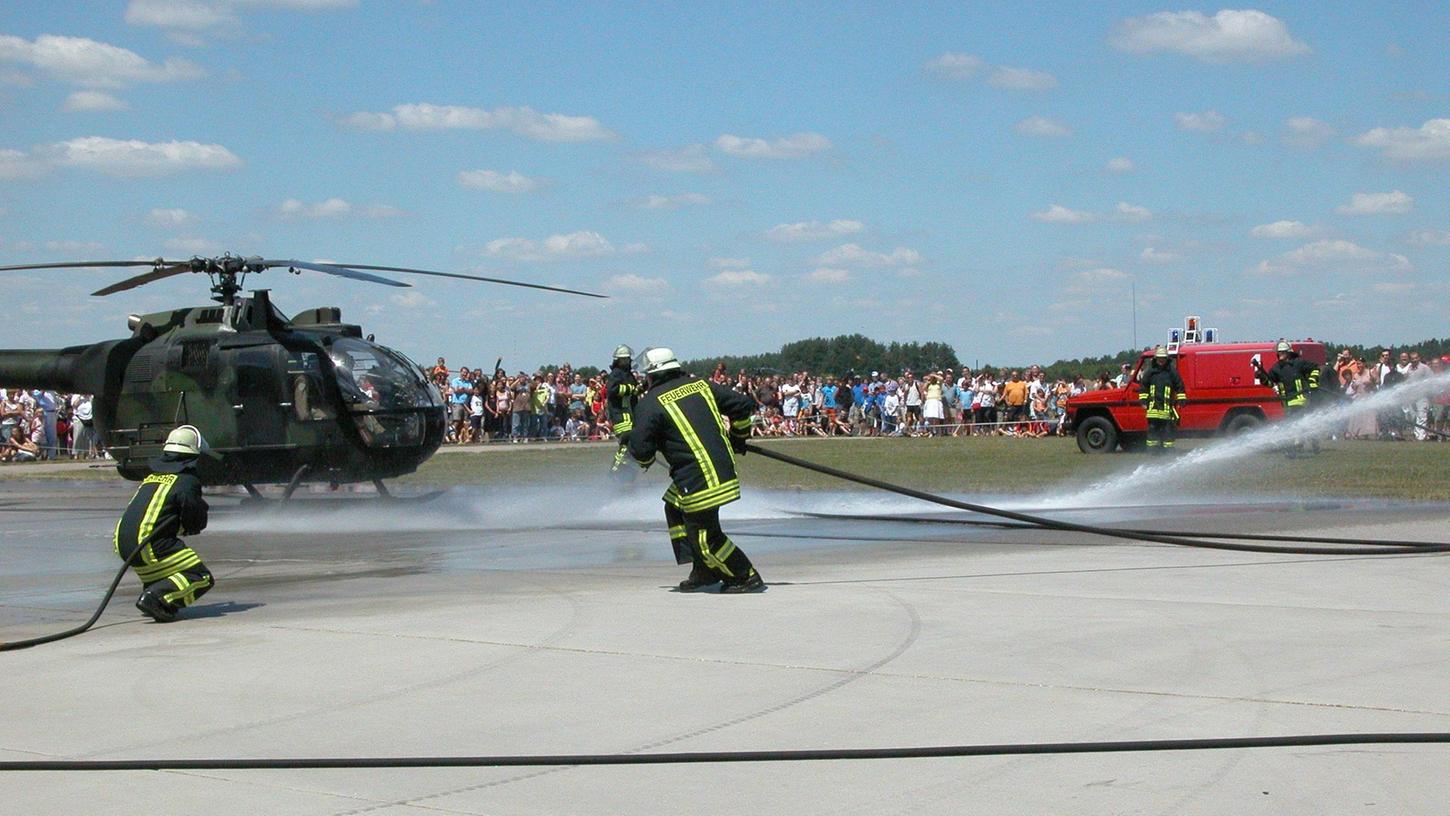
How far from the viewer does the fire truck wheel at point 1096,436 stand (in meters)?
28.2

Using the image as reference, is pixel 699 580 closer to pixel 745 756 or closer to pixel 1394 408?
pixel 745 756

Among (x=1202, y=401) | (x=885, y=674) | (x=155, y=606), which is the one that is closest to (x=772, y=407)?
(x=1202, y=401)

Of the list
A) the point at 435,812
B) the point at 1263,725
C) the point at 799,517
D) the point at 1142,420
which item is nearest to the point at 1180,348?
the point at 1142,420

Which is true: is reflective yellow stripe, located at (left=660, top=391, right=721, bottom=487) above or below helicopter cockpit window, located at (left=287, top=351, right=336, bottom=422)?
below

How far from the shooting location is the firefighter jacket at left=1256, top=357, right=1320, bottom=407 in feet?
76.6

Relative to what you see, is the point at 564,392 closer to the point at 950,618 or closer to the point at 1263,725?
the point at 950,618

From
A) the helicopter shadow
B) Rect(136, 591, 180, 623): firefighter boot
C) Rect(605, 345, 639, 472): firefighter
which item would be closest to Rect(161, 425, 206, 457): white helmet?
Rect(136, 591, 180, 623): firefighter boot

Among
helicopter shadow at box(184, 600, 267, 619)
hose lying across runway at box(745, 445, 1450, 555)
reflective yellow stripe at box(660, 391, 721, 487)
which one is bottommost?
helicopter shadow at box(184, 600, 267, 619)

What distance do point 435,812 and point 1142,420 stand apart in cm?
2458

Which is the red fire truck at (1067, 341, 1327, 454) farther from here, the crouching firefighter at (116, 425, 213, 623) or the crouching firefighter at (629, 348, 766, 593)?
the crouching firefighter at (116, 425, 213, 623)

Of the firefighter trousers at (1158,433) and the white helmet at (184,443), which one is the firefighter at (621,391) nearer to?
the white helmet at (184,443)

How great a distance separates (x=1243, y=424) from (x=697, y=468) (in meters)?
20.6

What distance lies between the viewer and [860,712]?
20.4ft

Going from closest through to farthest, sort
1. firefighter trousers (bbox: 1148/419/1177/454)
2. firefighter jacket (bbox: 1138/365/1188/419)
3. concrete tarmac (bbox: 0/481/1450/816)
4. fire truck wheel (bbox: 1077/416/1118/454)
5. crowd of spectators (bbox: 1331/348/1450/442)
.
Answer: concrete tarmac (bbox: 0/481/1450/816), firefighter jacket (bbox: 1138/365/1188/419), firefighter trousers (bbox: 1148/419/1177/454), fire truck wheel (bbox: 1077/416/1118/454), crowd of spectators (bbox: 1331/348/1450/442)
